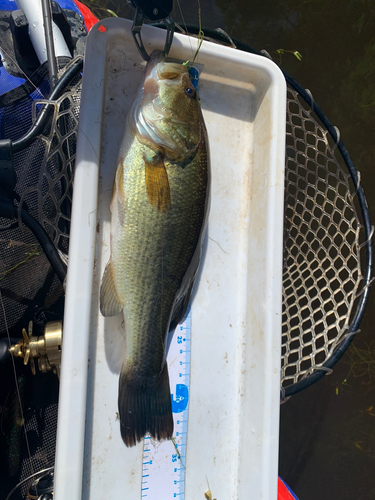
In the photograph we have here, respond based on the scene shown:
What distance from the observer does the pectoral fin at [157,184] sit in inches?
45.2

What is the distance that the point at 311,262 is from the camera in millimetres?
1794

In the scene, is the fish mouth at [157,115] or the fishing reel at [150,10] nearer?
the fishing reel at [150,10]

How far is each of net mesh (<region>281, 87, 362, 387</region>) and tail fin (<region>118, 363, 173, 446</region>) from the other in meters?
0.70

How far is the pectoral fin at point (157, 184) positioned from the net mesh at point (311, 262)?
0.93 m

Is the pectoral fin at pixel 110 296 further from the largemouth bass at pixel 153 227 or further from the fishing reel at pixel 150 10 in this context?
the fishing reel at pixel 150 10

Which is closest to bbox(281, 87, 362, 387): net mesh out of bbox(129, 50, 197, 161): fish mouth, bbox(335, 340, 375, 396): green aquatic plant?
bbox(335, 340, 375, 396): green aquatic plant

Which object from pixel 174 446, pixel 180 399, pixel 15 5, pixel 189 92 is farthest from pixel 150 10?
pixel 174 446

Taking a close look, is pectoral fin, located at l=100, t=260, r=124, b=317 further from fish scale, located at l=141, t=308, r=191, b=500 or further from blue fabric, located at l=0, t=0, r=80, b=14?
blue fabric, located at l=0, t=0, r=80, b=14

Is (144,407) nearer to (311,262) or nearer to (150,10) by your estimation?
(311,262)

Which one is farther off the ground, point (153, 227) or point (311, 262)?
point (153, 227)

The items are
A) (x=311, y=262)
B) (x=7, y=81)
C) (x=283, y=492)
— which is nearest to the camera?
(x=7, y=81)

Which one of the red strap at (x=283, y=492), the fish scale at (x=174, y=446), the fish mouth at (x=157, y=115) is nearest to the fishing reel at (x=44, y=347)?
the fish scale at (x=174, y=446)

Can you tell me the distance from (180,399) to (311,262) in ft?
3.34

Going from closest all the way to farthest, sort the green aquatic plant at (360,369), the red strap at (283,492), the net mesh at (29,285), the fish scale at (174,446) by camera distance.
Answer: the fish scale at (174,446) → the net mesh at (29,285) → the red strap at (283,492) → the green aquatic plant at (360,369)
